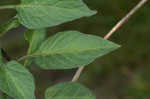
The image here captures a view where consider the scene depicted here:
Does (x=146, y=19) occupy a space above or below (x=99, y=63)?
above

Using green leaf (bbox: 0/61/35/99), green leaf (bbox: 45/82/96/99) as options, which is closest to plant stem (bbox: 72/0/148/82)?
green leaf (bbox: 45/82/96/99)

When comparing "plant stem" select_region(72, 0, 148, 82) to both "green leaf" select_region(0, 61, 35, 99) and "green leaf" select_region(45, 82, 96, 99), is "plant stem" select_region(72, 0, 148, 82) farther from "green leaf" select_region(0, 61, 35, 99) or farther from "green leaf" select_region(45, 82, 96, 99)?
"green leaf" select_region(0, 61, 35, 99)

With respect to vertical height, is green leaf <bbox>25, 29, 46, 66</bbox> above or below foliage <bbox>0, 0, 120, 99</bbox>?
below

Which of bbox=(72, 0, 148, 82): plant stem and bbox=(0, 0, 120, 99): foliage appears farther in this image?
bbox=(72, 0, 148, 82): plant stem

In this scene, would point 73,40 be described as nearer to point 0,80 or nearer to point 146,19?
point 0,80

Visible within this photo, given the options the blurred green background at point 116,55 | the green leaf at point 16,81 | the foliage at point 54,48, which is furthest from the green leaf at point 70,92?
the blurred green background at point 116,55

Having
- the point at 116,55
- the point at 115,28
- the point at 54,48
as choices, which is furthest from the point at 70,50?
the point at 116,55

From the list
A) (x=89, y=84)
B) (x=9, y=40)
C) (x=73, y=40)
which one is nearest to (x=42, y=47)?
(x=73, y=40)
